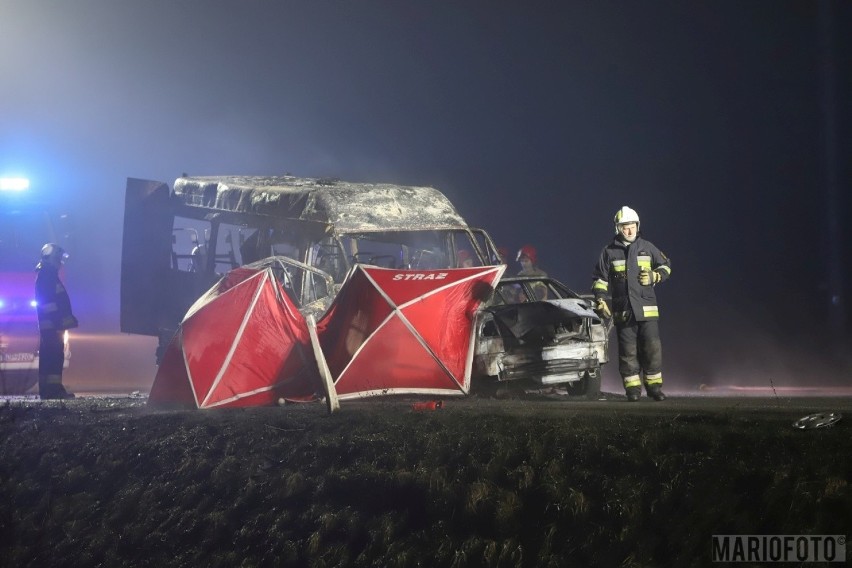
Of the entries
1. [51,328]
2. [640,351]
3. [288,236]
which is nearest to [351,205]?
[288,236]

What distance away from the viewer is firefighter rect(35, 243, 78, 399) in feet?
40.5

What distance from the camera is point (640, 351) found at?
927 centimetres

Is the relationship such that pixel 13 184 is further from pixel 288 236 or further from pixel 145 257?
pixel 288 236

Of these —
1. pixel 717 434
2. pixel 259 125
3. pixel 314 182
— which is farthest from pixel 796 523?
pixel 259 125

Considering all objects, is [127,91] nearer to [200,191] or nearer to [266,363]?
[200,191]

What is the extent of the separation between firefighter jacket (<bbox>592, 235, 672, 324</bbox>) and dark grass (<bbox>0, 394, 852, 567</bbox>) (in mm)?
1067

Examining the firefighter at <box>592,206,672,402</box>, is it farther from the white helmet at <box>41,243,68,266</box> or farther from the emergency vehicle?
the emergency vehicle

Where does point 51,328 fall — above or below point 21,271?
below

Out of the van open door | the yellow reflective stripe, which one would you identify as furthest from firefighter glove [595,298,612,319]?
the van open door

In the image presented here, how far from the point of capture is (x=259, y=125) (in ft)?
89.3

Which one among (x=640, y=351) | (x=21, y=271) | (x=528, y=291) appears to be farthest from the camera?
(x=21, y=271)

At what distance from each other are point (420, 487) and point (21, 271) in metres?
9.97

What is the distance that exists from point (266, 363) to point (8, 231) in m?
7.41

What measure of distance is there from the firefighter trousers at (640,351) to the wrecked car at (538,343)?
0.57 meters
